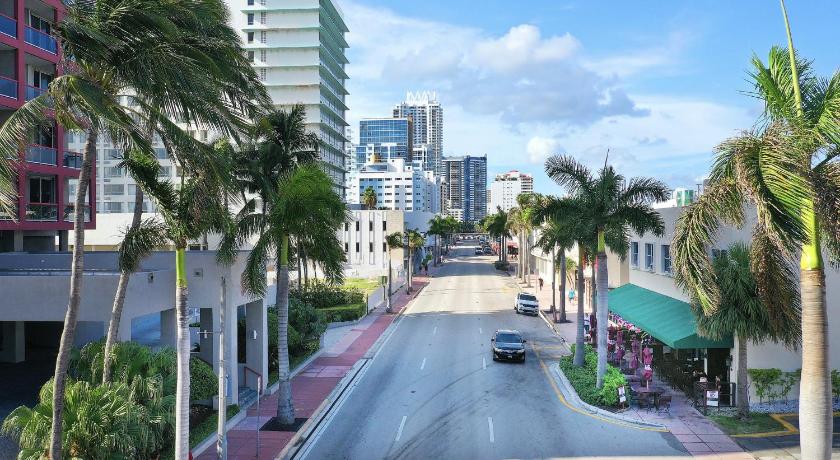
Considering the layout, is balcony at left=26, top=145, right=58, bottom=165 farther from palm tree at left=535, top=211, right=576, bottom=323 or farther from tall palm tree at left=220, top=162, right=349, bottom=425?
palm tree at left=535, top=211, right=576, bottom=323

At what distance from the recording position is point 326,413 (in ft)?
75.2

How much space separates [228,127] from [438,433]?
37.4ft

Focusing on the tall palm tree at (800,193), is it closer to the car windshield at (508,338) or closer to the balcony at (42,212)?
the car windshield at (508,338)

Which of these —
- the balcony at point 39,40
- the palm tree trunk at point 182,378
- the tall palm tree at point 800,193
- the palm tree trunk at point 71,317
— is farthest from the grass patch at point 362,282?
the tall palm tree at point 800,193

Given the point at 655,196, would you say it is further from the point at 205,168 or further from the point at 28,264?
the point at 28,264

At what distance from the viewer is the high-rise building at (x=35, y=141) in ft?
95.4

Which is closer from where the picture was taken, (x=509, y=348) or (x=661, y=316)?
(x=661, y=316)

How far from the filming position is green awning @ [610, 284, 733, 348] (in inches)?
874

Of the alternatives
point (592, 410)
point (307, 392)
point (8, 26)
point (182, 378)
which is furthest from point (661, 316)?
point (8, 26)

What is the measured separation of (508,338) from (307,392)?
11.4 m

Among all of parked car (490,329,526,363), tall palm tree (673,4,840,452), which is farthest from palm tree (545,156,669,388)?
tall palm tree (673,4,840,452)

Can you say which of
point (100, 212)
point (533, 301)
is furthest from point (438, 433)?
point (100, 212)

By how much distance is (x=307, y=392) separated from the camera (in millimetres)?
25844

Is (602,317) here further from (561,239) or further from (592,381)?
(561,239)
